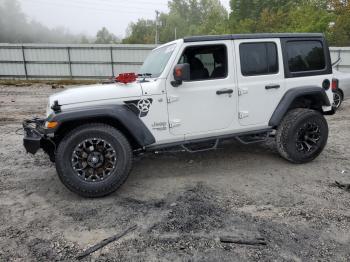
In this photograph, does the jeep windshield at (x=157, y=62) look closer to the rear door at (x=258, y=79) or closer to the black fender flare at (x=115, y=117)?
the black fender flare at (x=115, y=117)

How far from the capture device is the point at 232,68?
4.39 metres

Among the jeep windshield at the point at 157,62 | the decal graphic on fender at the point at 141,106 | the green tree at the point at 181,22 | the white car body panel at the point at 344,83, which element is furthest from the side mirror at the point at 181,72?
the green tree at the point at 181,22

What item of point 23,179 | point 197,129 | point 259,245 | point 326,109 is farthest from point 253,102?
point 23,179

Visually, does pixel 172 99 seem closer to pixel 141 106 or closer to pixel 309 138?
pixel 141 106

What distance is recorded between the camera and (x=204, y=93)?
4242mm

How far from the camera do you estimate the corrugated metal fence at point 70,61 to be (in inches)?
827

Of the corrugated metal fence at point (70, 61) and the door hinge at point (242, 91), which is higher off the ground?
the corrugated metal fence at point (70, 61)

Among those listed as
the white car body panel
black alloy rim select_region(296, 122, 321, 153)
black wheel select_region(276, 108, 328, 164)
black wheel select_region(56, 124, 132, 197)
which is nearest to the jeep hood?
black wheel select_region(56, 124, 132, 197)

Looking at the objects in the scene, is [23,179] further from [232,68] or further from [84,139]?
[232,68]

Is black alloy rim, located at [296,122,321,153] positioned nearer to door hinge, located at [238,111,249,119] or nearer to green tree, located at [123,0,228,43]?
door hinge, located at [238,111,249,119]

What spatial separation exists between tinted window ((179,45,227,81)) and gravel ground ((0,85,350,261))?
1.46 metres

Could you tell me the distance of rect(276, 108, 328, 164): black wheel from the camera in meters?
4.75

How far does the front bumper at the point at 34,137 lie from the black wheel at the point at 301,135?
11.2 ft

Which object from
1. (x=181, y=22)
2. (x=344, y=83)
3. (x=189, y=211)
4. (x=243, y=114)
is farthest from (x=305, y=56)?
(x=181, y=22)
